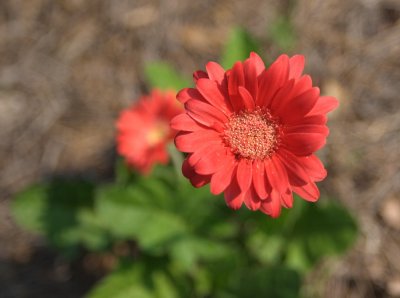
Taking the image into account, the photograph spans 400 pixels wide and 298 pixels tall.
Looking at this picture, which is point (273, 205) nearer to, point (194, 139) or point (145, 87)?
point (194, 139)

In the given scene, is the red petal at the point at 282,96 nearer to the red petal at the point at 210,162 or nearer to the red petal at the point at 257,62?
the red petal at the point at 257,62

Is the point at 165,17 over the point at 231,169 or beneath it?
over

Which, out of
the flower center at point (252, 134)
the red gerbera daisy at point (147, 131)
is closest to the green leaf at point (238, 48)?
the red gerbera daisy at point (147, 131)

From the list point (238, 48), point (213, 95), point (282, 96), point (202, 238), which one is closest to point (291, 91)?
point (282, 96)

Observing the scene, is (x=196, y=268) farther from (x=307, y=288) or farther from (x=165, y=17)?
(x=165, y=17)

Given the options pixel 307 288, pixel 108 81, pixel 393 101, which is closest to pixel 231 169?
pixel 307 288

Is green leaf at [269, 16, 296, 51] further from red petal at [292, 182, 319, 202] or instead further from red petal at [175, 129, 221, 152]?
red petal at [292, 182, 319, 202]
